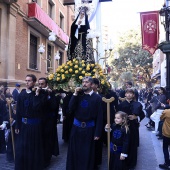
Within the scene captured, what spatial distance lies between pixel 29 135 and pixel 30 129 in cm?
11

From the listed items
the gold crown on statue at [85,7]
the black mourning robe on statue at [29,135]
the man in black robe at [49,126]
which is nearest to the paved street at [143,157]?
the man in black robe at [49,126]

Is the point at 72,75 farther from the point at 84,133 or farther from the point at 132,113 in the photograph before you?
the point at 84,133

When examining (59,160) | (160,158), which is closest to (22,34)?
(59,160)

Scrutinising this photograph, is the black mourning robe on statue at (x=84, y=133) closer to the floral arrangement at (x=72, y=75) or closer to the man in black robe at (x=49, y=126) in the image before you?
the man in black robe at (x=49, y=126)

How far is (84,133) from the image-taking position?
4320 millimetres

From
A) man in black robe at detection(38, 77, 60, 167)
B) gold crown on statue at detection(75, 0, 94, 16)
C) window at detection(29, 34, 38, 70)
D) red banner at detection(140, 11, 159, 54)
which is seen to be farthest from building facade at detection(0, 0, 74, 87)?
red banner at detection(140, 11, 159, 54)

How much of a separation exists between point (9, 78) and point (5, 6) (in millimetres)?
3507

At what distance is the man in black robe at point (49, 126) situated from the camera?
17.1ft

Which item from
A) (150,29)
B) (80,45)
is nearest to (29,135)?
(80,45)

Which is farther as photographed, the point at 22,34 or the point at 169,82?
the point at 22,34

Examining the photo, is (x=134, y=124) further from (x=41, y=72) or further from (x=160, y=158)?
(x=41, y=72)

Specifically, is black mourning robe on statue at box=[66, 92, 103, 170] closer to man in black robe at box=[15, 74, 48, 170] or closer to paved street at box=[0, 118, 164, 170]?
man in black robe at box=[15, 74, 48, 170]

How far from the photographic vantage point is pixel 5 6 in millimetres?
11312

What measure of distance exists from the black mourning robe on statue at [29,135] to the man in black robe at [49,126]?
534mm
